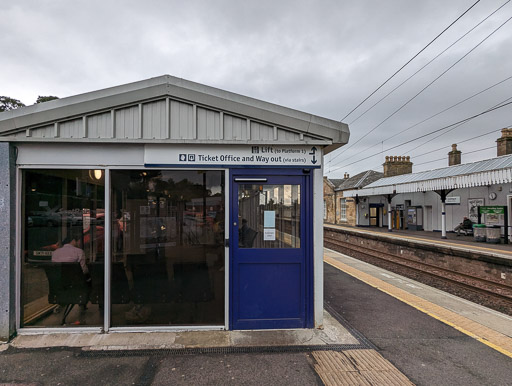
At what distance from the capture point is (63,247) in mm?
4090

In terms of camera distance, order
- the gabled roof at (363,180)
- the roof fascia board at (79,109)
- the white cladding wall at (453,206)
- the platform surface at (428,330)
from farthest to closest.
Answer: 1. the gabled roof at (363,180)
2. the white cladding wall at (453,206)
3. the roof fascia board at (79,109)
4. the platform surface at (428,330)

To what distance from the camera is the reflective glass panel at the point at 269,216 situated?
4.15 metres

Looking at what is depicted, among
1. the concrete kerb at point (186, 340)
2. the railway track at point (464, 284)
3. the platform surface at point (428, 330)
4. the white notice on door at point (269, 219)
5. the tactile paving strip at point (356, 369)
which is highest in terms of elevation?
the white notice on door at point (269, 219)

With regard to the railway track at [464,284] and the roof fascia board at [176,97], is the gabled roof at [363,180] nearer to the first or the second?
the railway track at [464,284]

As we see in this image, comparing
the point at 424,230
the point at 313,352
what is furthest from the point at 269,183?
the point at 424,230

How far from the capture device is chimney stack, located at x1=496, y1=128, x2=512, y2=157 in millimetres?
20109

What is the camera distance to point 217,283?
13.7 feet

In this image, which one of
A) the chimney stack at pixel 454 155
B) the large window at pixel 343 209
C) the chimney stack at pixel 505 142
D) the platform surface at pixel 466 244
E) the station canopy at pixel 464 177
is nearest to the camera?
the platform surface at pixel 466 244

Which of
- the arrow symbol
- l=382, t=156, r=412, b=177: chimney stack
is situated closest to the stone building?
l=382, t=156, r=412, b=177: chimney stack

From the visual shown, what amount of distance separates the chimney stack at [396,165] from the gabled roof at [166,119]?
30.0 m

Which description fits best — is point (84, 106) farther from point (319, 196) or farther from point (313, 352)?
point (313, 352)

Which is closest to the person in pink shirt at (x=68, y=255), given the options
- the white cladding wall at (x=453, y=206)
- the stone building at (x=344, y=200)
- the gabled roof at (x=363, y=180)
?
the white cladding wall at (x=453, y=206)

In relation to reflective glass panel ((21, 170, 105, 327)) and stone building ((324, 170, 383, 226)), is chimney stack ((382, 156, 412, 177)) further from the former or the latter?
reflective glass panel ((21, 170, 105, 327))

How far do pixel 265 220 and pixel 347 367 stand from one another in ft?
6.71
